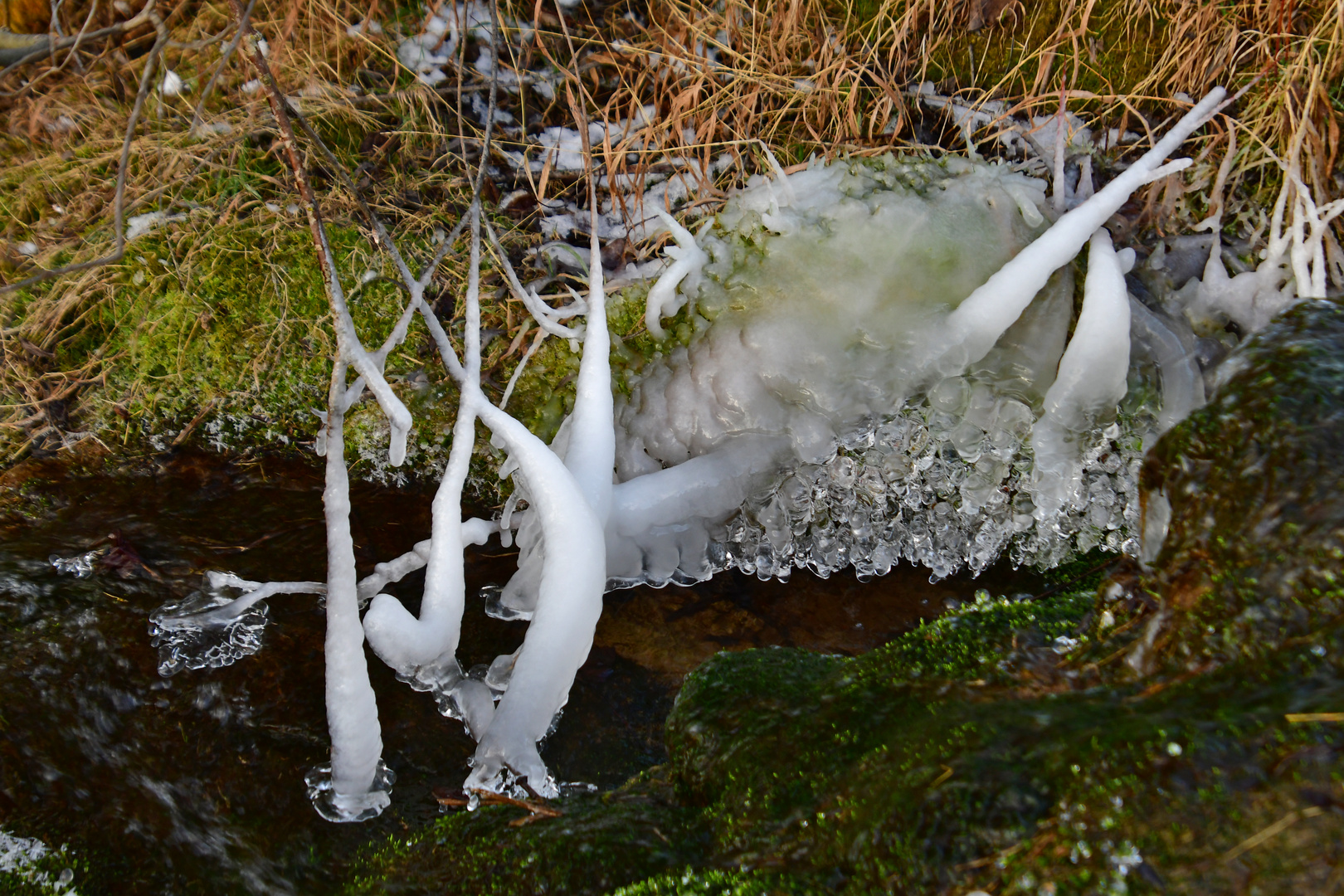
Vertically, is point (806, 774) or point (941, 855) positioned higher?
point (941, 855)

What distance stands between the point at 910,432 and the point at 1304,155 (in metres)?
1.75

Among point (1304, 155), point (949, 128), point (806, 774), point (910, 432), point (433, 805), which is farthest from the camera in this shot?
point (949, 128)

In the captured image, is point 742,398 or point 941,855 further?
point 742,398

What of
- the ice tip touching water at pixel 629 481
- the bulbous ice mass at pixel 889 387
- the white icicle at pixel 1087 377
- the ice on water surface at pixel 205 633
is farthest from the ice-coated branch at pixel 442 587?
the white icicle at pixel 1087 377

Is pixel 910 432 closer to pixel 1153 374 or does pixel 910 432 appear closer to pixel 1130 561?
pixel 1153 374

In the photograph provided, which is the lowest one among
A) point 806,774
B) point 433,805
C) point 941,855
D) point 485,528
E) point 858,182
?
point 433,805

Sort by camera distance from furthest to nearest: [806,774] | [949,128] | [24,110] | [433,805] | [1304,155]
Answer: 1. [24,110]
2. [949,128]
3. [1304,155]
4. [433,805]
5. [806,774]

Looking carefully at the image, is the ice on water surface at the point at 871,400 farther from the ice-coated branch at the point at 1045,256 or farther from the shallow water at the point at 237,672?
the shallow water at the point at 237,672

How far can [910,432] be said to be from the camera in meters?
3.09

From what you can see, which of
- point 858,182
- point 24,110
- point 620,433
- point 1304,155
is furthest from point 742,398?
point 24,110

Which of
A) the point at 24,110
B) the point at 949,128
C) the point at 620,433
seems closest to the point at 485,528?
the point at 620,433

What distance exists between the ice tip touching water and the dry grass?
1.16 feet

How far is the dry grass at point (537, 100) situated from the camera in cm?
311

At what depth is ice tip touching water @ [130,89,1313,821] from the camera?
252 cm
